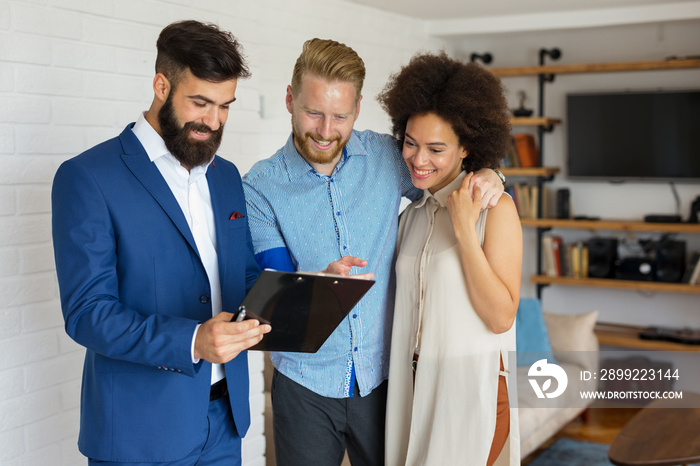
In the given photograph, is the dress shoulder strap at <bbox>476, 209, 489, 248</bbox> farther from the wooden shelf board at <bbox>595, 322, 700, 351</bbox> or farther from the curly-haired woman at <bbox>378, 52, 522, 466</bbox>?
the wooden shelf board at <bbox>595, 322, 700, 351</bbox>

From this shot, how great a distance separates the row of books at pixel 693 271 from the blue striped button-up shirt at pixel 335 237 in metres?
3.94

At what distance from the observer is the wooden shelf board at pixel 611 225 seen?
5063mm

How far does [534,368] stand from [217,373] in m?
3.03

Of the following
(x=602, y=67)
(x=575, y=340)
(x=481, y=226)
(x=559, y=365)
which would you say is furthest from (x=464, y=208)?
(x=602, y=67)

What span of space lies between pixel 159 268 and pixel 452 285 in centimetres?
71

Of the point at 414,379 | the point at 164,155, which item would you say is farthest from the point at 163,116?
the point at 414,379

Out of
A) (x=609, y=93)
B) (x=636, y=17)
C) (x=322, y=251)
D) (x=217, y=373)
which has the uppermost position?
(x=636, y=17)

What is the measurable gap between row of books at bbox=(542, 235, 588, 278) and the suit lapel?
14.7 feet

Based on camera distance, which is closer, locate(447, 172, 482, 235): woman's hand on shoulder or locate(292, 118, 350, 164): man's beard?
locate(447, 172, 482, 235): woman's hand on shoulder

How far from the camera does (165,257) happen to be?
1544mm

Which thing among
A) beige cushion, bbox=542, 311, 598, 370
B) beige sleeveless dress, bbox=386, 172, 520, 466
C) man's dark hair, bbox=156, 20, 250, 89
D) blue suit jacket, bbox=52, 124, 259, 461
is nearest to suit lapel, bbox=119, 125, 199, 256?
blue suit jacket, bbox=52, 124, 259, 461

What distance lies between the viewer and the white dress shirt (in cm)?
159

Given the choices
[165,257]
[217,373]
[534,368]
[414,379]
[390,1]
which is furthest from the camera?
[390,1]

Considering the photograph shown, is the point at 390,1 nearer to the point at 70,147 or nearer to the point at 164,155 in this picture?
the point at 70,147
